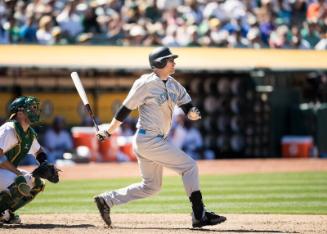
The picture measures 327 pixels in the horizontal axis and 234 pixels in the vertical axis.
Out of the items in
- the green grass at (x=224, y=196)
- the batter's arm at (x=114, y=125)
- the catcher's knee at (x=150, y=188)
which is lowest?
the green grass at (x=224, y=196)

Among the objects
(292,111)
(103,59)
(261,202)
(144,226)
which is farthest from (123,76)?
(144,226)

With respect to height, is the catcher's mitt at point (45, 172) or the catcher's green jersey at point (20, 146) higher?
the catcher's green jersey at point (20, 146)

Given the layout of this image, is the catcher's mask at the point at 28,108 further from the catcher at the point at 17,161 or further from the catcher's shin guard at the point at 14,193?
the catcher's shin guard at the point at 14,193

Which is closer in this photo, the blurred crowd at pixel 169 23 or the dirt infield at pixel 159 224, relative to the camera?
the dirt infield at pixel 159 224

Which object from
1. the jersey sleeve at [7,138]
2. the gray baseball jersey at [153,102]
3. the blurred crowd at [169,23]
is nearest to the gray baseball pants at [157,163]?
the gray baseball jersey at [153,102]

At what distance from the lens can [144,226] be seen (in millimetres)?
8773

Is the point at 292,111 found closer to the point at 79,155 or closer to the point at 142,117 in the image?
the point at 79,155

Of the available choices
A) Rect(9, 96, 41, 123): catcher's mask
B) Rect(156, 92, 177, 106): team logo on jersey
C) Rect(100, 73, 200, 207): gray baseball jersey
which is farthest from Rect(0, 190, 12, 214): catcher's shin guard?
Rect(156, 92, 177, 106): team logo on jersey

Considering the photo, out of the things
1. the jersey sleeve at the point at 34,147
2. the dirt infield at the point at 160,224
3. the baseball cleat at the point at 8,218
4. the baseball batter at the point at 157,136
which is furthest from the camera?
the jersey sleeve at the point at 34,147

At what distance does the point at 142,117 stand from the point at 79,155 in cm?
1039

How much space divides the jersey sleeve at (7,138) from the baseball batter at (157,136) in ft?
2.84

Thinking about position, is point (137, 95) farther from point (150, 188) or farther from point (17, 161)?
point (17, 161)

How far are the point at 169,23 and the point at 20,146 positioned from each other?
12352 mm

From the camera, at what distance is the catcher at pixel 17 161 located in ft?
28.1
